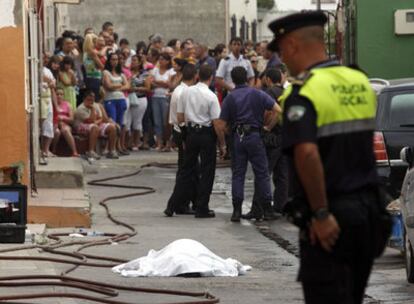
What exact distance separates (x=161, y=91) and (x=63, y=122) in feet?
13.1

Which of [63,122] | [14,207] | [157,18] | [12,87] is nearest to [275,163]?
[12,87]

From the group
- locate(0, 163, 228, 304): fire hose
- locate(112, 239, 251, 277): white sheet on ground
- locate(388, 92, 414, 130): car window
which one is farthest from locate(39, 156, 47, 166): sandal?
locate(112, 239, 251, 277): white sheet on ground

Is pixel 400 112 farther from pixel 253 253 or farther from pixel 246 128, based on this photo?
pixel 253 253

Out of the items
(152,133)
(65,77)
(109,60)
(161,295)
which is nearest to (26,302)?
(161,295)

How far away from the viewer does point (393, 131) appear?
1593 centimetres

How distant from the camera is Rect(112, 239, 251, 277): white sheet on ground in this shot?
12539mm

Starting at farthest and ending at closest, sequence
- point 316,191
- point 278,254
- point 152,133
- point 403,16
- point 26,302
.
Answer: point 152,133
point 403,16
point 278,254
point 26,302
point 316,191

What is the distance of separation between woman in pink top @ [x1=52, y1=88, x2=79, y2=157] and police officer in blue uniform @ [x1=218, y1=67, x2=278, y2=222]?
7.00 metres

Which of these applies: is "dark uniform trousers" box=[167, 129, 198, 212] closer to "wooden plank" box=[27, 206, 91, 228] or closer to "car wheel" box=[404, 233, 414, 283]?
"wooden plank" box=[27, 206, 91, 228]

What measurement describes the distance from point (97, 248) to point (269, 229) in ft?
10.2

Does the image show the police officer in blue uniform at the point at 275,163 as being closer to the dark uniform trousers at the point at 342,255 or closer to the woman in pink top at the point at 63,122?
the woman in pink top at the point at 63,122

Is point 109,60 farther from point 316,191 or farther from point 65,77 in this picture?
point 316,191

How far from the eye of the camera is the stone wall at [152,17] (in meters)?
45.4

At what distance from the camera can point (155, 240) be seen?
15531mm
